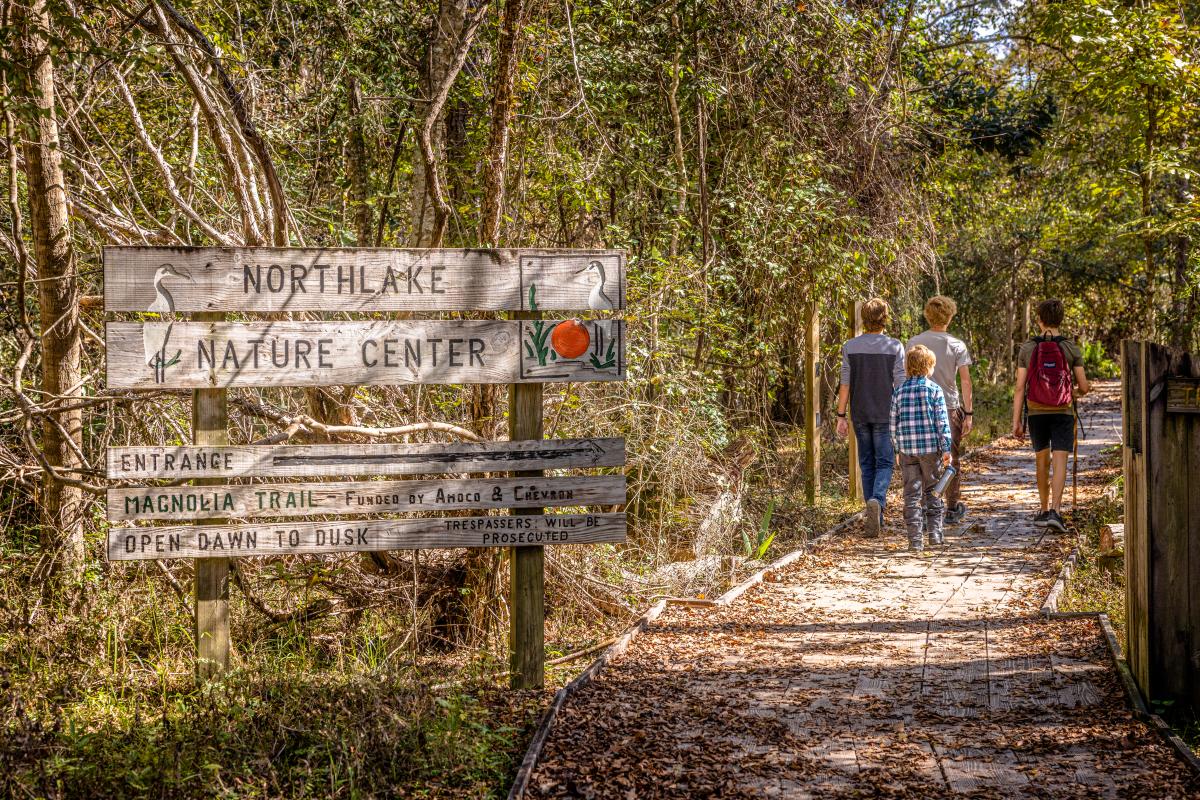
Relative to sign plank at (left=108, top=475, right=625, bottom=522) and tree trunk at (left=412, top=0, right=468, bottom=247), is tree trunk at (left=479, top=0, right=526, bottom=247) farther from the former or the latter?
sign plank at (left=108, top=475, right=625, bottom=522)

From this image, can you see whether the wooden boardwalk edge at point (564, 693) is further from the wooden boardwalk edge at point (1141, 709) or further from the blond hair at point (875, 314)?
the blond hair at point (875, 314)

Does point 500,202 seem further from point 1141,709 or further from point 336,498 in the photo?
point 1141,709

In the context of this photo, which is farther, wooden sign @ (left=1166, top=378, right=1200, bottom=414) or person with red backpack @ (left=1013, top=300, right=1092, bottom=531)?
person with red backpack @ (left=1013, top=300, right=1092, bottom=531)

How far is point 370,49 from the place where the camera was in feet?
35.6

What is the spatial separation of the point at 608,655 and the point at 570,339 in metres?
1.82

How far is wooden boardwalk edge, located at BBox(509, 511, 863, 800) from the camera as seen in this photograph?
4195 mm

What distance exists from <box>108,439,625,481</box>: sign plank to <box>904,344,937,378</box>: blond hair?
3.78 meters

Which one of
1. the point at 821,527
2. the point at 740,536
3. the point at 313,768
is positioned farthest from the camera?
the point at 821,527

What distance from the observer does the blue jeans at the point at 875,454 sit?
9.00 meters

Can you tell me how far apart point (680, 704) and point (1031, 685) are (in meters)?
1.77

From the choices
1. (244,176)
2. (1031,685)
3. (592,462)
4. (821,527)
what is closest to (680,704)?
(592,462)

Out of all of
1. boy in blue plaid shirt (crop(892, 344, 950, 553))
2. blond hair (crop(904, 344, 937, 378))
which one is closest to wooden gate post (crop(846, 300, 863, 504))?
boy in blue plaid shirt (crop(892, 344, 950, 553))

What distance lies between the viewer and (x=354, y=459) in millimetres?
5117

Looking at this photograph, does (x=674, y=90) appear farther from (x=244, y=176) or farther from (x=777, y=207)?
(x=244, y=176)
